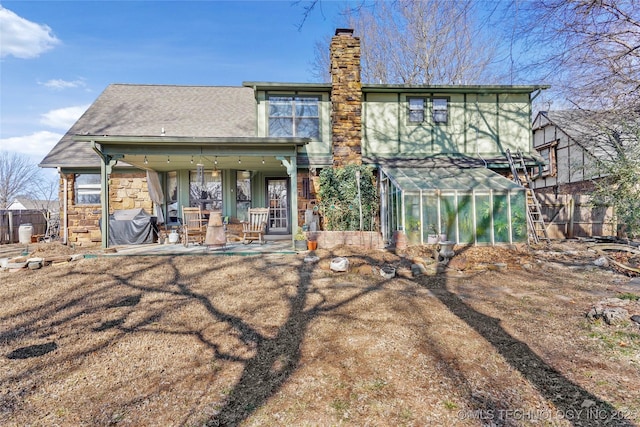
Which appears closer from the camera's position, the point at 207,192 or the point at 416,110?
the point at 416,110

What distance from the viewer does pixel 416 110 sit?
35.4 ft

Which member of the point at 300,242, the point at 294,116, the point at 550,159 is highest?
the point at 294,116

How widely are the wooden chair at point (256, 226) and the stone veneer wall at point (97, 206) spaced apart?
11.9 feet

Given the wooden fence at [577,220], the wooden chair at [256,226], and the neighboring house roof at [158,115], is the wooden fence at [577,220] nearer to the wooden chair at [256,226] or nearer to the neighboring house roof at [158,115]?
the wooden chair at [256,226]

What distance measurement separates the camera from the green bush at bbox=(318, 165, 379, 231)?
28.9 feet

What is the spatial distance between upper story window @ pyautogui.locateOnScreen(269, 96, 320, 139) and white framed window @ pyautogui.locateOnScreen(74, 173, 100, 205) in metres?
5.76

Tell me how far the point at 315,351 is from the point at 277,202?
8654 millimetres

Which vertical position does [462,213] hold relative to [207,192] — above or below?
below

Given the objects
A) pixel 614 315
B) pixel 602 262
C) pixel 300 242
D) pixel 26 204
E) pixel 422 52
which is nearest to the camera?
pixel 614 315

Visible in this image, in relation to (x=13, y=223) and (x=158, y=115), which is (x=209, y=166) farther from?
(x=13, y=223)

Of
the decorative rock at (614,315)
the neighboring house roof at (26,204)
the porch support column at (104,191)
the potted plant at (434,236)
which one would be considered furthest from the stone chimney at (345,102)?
the neighboring house roof at (26,204)

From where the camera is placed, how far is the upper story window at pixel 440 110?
10.8 meters

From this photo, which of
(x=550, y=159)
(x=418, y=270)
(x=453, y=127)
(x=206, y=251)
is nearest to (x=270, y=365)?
(x=418, y=270)

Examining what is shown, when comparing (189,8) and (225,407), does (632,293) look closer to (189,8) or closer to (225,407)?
(225,407)
